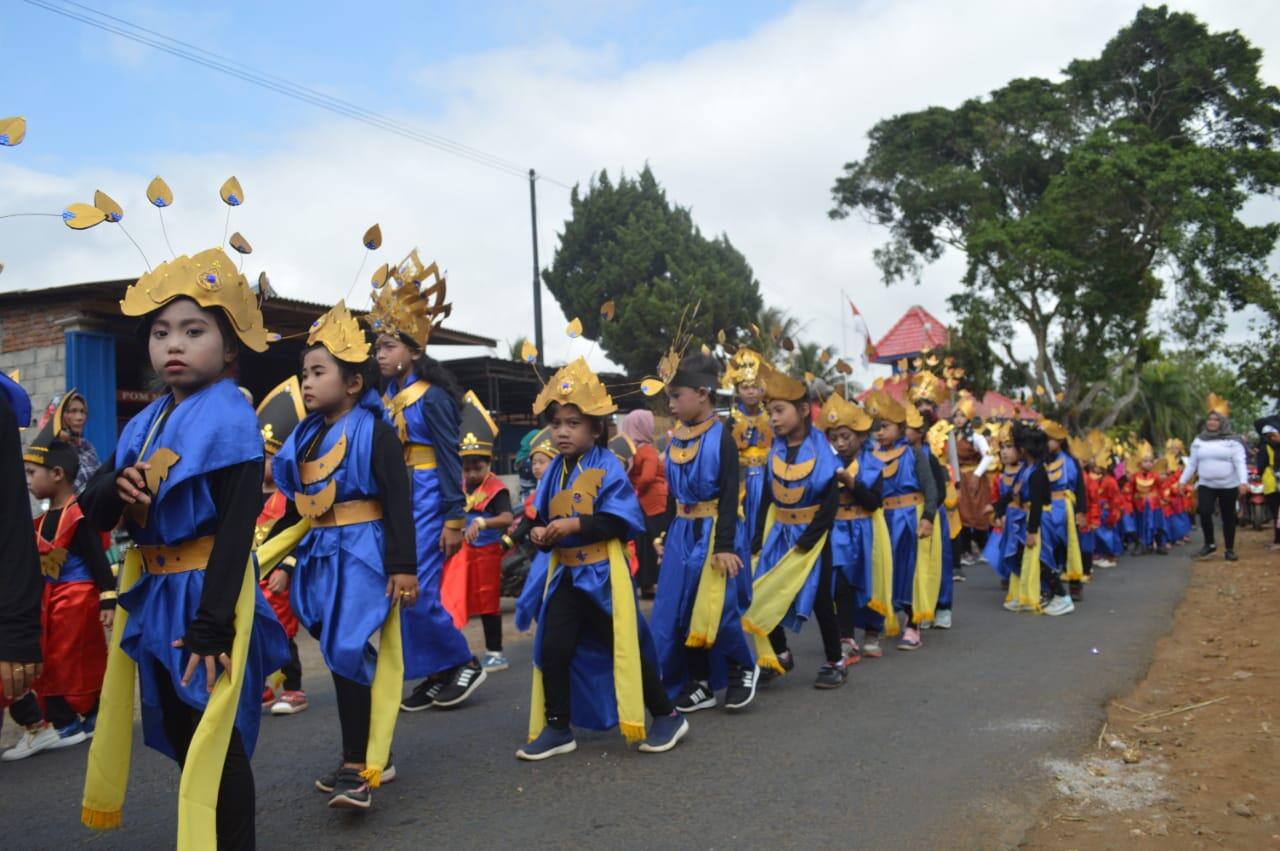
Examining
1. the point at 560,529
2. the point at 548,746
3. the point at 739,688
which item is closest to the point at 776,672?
the point at 739,688

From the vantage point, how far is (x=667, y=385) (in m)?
6.39

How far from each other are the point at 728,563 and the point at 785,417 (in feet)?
4.63

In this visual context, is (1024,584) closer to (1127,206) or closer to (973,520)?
(973,520)

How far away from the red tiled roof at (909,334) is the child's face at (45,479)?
3965 centimetres

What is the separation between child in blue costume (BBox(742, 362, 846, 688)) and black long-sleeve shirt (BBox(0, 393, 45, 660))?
14.5 feet

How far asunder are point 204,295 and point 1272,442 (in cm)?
1771

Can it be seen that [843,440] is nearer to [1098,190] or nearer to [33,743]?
[33,743]

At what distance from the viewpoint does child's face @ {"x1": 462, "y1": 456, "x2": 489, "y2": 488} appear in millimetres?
8033

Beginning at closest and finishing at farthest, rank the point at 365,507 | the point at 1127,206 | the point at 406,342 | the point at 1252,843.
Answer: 1. the point at 1252,843
2. the point at 365,507
3. the point at 406,342
4. the point at 1127,206

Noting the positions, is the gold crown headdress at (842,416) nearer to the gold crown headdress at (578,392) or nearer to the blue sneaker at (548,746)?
the gold crown headdress at (578,392)

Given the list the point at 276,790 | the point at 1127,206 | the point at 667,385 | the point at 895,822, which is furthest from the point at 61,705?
the point at 1127,206

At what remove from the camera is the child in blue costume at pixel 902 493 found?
867 cm

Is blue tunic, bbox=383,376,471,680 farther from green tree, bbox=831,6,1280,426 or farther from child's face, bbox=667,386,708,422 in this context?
green tree, bbox=831,6,1280,426

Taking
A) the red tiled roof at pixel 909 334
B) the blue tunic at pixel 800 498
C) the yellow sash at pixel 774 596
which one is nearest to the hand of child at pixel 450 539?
the yellow sash at pixel 774 596
